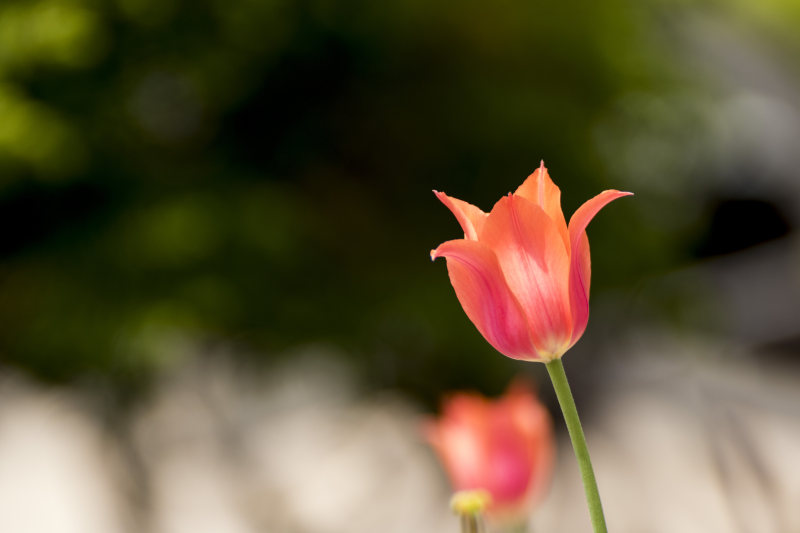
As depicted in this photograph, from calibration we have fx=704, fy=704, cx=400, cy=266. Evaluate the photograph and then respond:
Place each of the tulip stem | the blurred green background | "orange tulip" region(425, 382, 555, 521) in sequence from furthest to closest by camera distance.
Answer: the blurred green background < "orange tulip" region(425, 382, 555, 521) < the tulip stem

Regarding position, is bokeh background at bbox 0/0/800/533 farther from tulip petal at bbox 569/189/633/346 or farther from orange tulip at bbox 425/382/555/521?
tulip petal at bbox 569/189/633/346

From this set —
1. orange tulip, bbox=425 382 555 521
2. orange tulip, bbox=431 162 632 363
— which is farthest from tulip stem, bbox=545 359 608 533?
orange tulip, bbox=425 382 555 521

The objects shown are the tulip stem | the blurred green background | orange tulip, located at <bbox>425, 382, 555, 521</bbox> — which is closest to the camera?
the tulip stem

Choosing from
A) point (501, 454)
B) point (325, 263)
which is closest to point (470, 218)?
point (501, 454)

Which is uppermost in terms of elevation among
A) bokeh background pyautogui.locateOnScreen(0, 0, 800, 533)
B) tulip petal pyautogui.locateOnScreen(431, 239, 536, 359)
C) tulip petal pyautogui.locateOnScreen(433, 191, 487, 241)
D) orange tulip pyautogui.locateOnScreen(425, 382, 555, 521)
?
bokeh background pyautogui.locateOnScreen(0, 0, 800, 533)

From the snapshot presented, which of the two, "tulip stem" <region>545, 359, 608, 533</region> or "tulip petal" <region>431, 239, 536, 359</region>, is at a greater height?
"tulip petal" <region>431, 239, 536, 359</region>

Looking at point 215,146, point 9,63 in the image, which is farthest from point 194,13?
point 9,63

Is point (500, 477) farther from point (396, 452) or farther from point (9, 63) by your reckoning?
point (396, 452)
